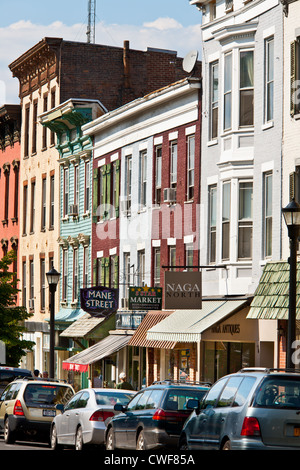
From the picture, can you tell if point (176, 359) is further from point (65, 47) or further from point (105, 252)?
point (65, 47)

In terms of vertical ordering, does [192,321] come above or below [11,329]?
above

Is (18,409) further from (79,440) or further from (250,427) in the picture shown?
(250,427)

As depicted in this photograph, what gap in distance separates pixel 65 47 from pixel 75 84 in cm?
168

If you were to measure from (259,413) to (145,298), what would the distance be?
64.0 ft

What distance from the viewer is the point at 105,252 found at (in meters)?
42.1

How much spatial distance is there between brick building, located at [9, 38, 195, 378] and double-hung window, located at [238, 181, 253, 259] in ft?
59.4

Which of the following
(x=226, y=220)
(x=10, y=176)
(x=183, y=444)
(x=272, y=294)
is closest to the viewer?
(x=183, y=444)

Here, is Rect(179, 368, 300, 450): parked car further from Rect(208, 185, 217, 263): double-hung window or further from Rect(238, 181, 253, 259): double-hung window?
Rect(208, 185, 217, 263): double-hung window

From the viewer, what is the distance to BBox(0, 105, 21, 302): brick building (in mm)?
54969

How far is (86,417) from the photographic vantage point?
22203mm

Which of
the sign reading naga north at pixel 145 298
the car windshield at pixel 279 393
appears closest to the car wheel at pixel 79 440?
the car windshield at pixel 279 393

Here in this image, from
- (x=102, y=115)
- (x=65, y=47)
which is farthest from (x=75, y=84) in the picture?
(x=102, y=115)

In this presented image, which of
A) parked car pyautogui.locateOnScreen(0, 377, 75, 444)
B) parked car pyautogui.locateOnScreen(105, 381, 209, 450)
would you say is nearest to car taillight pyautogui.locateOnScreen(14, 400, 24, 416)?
parked car pyautogui.locateOnScreen(0, 377, 75, 444)

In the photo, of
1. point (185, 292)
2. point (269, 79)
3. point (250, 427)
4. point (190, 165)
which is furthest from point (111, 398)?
point (190, 165)
